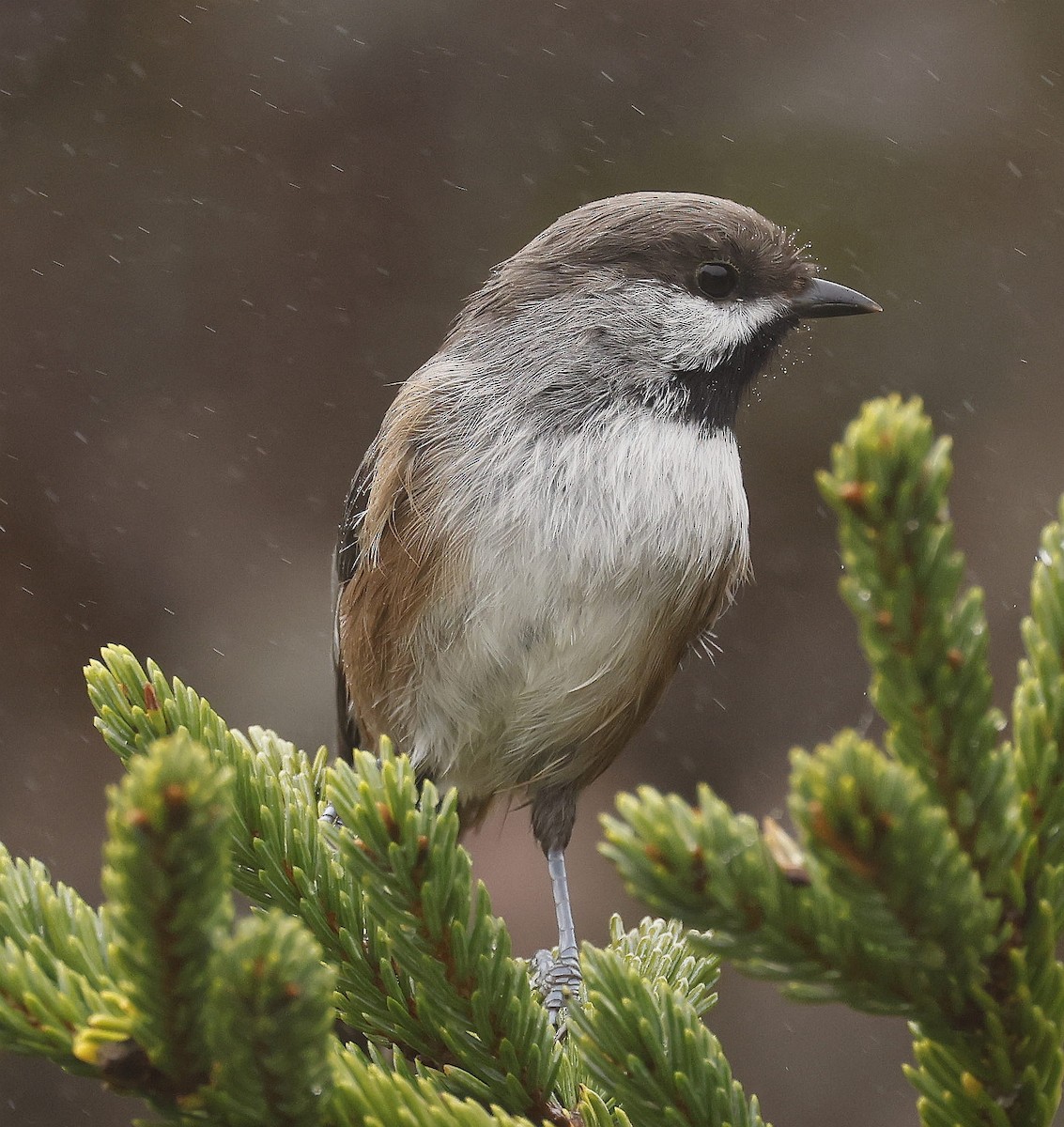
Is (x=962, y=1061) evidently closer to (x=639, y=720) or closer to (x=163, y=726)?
(x=163, y=726)

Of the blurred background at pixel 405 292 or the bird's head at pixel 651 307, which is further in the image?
the blurred background at pixel 405 292

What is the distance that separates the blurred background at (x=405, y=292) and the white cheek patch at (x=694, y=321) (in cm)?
155

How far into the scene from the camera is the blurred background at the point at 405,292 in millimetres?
4105

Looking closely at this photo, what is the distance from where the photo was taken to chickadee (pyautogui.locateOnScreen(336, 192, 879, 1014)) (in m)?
2.36

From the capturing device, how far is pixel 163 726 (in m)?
1.56

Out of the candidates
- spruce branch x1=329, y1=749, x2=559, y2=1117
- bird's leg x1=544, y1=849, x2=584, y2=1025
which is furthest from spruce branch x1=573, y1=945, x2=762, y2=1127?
bird's leg x1=544, y1=849, x2=584, y2=1025

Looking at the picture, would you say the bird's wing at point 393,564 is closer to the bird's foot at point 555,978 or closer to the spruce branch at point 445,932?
the bird's foot at point 555,978

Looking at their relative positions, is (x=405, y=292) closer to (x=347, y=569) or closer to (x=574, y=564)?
(x=347, y=569)

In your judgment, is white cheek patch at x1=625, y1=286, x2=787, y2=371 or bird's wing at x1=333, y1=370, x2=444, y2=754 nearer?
bird's wing at x1=333, y1=370, x2=444, y2=754

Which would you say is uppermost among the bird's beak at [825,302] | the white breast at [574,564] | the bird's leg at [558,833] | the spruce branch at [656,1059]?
the bird's beak at [825,302]

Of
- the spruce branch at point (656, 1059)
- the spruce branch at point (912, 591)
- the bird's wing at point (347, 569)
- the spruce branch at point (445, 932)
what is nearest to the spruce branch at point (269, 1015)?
the spruce branch at point (445, 932)

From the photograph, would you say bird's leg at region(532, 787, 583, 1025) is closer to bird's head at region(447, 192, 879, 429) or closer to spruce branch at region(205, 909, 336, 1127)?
bird's head at region(447, 192, 879, 429)

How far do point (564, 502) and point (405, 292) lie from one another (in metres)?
2.18

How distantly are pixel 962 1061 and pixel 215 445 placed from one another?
3594mm
